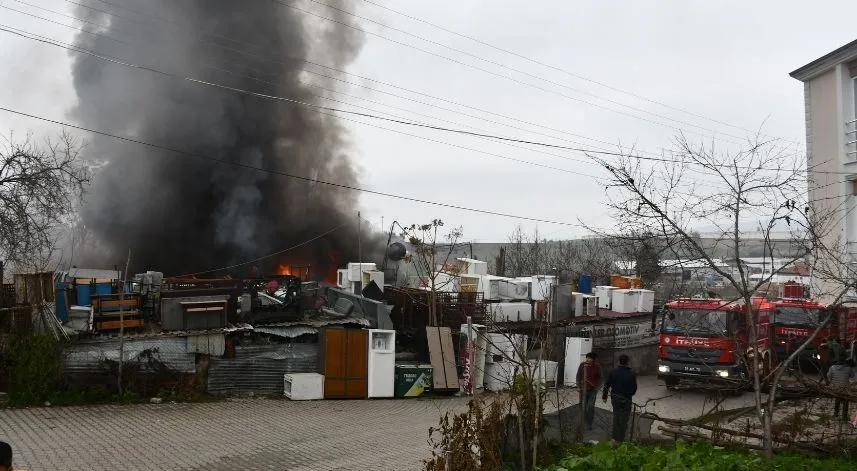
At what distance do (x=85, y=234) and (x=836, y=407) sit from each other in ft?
115

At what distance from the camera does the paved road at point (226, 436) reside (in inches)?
388

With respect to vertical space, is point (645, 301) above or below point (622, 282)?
below

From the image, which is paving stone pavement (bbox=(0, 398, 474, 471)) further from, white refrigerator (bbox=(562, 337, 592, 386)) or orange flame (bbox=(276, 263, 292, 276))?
orange flame (bbox=(276, 263, 292, 276))

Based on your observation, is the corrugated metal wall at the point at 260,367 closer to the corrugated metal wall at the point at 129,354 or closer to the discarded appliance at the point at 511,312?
the corrugated metal wall at the point at 129,354

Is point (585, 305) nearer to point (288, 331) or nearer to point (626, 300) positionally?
point (626, 300)

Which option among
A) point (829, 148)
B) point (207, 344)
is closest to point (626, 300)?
point (829, 148)

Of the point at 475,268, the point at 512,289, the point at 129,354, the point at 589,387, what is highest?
the point at 475,268

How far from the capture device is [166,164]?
33312 mm

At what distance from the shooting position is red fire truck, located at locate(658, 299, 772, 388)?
15594 millimetres

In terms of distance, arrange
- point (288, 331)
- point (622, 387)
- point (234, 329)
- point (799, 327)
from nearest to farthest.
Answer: point (622, 387), point (234, 329), point (288, 331), point (799, 327)

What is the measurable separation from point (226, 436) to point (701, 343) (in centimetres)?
1105

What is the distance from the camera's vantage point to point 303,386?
15.4 meters

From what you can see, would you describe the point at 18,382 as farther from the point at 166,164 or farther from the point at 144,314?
the point at 166,164

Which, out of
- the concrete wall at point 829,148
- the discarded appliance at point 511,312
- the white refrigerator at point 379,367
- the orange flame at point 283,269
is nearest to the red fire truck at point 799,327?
the concrete wall at point 829,148
